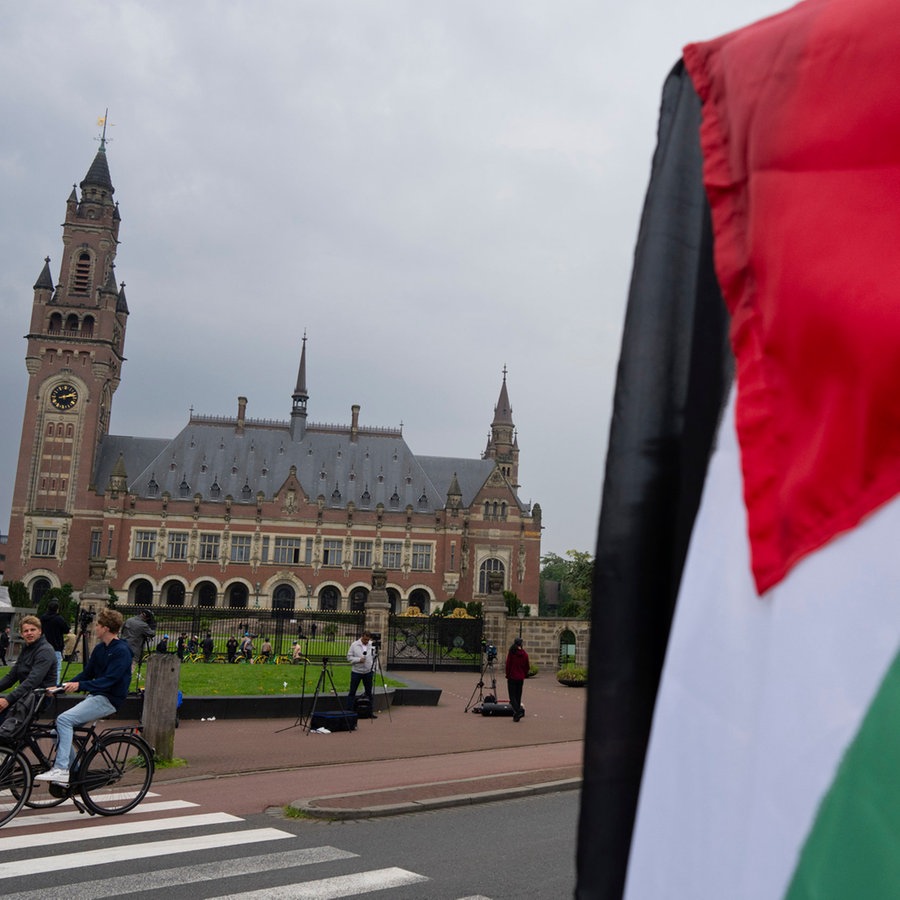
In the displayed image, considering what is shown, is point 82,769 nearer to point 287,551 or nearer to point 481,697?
point 481,697

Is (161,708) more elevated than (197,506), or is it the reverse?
(197,506)

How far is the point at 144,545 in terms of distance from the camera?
70312 mm

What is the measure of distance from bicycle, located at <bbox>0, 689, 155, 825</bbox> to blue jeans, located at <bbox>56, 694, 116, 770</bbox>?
0.15 meters

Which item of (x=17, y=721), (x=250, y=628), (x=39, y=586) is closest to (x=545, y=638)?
(x=250, y=628)

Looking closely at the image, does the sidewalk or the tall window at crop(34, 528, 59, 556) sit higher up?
the tall window at crop(34, 528, 59, 556)

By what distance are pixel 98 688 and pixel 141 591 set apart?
6529cm

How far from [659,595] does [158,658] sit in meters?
11.9

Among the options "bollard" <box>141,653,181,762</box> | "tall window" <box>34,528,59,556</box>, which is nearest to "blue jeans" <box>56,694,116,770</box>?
"bollard" <box>141,653,181,762</box>

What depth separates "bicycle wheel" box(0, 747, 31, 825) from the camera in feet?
27.7

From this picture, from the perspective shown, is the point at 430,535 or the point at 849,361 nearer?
the point at 849,361

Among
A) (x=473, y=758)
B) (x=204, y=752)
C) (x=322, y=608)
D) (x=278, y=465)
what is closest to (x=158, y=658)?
(x=204, y=752)

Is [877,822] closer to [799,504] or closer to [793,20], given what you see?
[799,504]

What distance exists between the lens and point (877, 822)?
1.07 metres

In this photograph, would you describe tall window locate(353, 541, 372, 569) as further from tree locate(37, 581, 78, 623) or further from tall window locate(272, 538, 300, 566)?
tree locate(37, 581, 78, 623)
